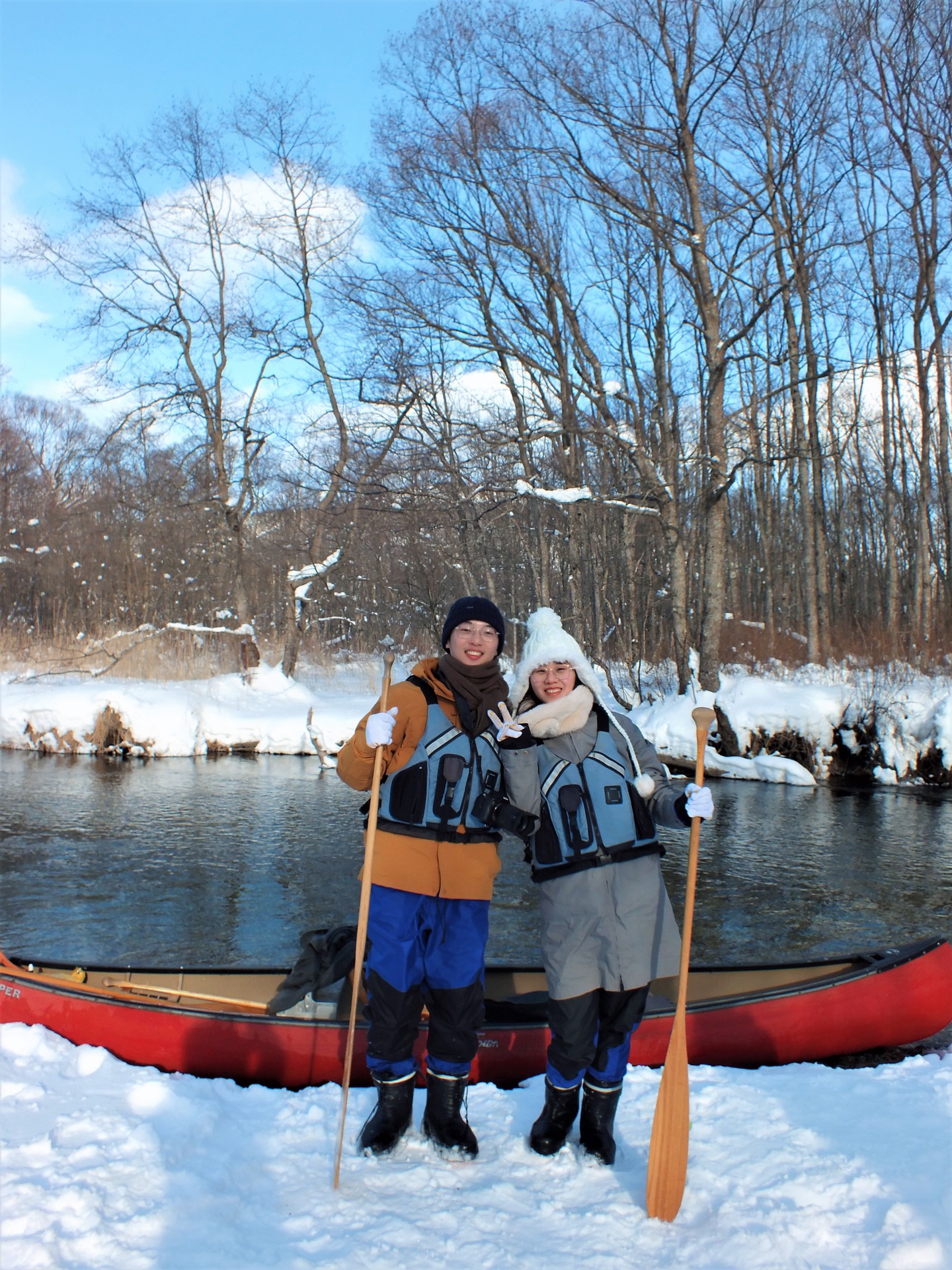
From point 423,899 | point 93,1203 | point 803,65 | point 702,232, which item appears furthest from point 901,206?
point 93,1203

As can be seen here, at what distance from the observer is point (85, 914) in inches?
272

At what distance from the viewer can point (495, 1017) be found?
418 cm

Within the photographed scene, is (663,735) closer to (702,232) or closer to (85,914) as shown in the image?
(702,232)

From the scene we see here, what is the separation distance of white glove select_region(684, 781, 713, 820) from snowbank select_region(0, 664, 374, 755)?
12.3 m

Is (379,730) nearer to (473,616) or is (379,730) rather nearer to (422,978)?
(473,616)

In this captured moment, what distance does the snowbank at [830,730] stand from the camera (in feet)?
41.2

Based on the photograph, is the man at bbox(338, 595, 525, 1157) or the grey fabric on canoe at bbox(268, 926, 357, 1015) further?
the grey fabric on canoe at bbox(268, 926, 357, 1015)

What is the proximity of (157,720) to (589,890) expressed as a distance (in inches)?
525

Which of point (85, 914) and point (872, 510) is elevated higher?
point (872, 510)

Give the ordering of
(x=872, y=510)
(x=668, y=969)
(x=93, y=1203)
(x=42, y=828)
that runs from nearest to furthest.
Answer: (x=93, y=1203) < (x=668, y=969) < (x=42, y=828) < (x=872, y=510)

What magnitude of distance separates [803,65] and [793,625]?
518 inches

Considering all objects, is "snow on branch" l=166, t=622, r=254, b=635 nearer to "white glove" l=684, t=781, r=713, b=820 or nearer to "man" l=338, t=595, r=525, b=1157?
"man" l=338, t=595, r=525, b=1157

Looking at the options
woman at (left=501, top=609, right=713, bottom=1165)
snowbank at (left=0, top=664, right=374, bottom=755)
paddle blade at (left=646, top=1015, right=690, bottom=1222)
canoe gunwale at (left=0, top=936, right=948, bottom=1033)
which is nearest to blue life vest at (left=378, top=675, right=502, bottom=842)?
woman at (left=501, top=609, right=713, bottom=1165)

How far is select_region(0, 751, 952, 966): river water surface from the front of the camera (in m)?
6.46
